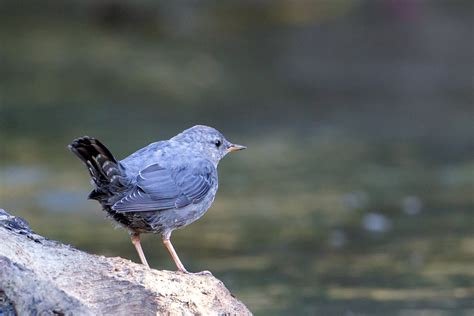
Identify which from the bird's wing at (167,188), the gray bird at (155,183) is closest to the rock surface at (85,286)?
the gray bird at (155,183)

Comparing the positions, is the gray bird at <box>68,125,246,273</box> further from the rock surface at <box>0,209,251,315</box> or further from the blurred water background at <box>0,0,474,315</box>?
the blurred water background at <box>0,0,474,315</box>

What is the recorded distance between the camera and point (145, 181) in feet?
18.0

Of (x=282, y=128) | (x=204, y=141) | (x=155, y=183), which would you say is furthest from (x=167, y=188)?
(x=282, y=128)

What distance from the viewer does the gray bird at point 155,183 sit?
17.4ft

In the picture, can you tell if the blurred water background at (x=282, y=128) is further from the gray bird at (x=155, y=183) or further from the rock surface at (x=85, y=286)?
the rock surface at (x=85, y=286)

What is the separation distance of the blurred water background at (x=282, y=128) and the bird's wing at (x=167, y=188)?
2.41m

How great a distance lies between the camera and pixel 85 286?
15.2 ft

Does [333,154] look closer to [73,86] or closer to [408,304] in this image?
[73,86]

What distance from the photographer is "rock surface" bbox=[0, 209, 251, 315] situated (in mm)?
4469

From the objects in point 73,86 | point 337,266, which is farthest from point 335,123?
point 337,266

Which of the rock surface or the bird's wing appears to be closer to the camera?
the rock surface

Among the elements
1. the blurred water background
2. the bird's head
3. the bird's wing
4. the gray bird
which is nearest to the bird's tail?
the gray bird

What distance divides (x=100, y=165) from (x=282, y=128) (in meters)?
10.5

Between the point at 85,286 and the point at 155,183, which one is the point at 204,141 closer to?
the point at 155,183
